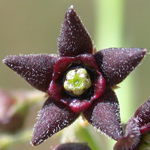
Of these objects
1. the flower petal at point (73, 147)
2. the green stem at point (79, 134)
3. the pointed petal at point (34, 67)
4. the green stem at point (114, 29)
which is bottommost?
the green stem at point (79, 134)

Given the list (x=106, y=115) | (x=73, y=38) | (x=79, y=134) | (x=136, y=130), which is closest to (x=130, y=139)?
(x=136, y=130)

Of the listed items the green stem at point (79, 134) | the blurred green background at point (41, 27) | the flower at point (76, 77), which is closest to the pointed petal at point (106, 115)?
the flower at point (76, 77)

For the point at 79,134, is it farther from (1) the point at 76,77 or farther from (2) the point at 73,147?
(1) the point at 76,77

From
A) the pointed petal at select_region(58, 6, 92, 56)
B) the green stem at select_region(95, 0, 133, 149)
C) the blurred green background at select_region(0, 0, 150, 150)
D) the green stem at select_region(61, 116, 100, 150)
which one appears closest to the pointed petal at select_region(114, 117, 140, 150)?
the pointed petal at select_region(58, 6, 92, 56)

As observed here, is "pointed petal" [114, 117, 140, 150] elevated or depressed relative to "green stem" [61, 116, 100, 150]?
elevated

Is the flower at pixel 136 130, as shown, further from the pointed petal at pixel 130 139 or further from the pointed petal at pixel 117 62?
the pointed petal at pixel 117 62

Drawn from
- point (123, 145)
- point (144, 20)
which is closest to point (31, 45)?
point (144, 20)

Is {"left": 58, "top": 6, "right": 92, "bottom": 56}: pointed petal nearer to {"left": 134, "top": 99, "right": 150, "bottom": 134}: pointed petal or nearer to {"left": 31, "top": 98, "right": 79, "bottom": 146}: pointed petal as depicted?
{"left": 31, "top": 98, "right": 79, "bottom": 146}: pointed petal
